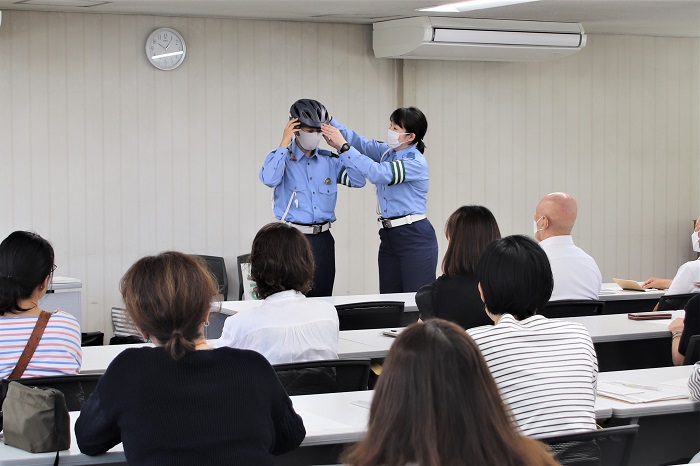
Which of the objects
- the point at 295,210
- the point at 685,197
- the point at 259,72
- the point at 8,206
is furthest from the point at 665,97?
the point at 8,206

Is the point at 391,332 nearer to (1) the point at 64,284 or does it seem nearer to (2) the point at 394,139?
(2) the point at 394,139

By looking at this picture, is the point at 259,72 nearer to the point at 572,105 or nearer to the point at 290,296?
the point at 572,105

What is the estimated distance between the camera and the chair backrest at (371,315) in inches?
199

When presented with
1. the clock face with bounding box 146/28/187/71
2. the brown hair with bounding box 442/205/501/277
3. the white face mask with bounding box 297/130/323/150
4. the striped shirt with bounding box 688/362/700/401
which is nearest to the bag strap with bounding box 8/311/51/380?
the brown hair with bounding box 442/205/501/277

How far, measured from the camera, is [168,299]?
2439 millimetres

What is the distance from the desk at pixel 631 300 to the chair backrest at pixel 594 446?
371cm

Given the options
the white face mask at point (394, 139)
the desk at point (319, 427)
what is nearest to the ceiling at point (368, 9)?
the white face mask at point (394, 139)

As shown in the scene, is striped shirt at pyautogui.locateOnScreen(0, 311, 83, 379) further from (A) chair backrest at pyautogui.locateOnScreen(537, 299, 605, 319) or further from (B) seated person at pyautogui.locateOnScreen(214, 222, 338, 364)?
(A) chair backrest at pyautogui.locateOnScreen(537, 299, 605, 319)

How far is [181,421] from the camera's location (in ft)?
7.61

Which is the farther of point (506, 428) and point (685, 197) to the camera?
point (685, 197)

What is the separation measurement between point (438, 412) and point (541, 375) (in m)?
1.17

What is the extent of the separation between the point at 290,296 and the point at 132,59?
15.7 feet

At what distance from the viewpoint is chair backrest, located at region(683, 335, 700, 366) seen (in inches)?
155

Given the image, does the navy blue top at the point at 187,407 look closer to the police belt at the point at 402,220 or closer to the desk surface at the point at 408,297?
the desk surface at the point at 408,297
